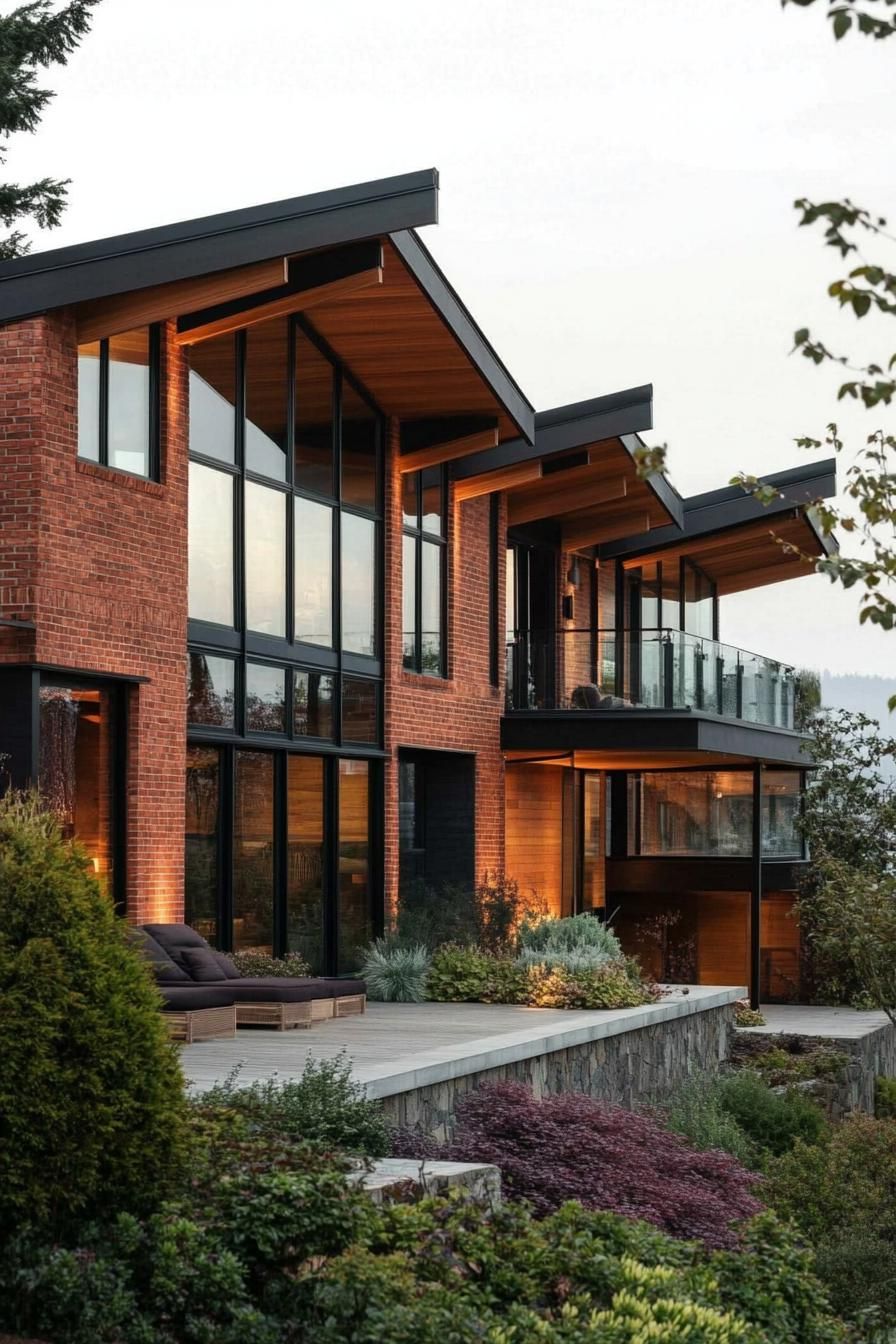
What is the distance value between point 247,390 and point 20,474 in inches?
157

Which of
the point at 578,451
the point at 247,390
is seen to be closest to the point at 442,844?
the point at 578,451

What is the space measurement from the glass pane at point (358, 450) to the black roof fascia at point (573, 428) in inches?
79.2

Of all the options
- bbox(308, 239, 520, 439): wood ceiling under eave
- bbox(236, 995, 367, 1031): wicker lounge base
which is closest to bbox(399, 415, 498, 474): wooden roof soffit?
bbox(308, 239, 520, 439): wood ceiling under eave

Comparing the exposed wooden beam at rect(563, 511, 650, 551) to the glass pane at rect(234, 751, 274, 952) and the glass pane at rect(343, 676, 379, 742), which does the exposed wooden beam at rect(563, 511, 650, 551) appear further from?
the glass pane at rect(234, 751, 274, 952)

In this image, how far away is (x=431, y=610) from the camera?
2156 cm

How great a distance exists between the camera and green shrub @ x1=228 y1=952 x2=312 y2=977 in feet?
54.3

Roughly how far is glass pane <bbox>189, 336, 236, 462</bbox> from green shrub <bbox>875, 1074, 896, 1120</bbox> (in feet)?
36.8

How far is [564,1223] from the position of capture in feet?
25.7

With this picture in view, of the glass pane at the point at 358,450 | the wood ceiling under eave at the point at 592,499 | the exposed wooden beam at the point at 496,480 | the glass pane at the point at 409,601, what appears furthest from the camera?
the wood ceiling under eave at the point at 592,499

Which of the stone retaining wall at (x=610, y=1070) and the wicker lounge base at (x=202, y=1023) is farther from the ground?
the wicker lounge base at (x=202, y=1023)

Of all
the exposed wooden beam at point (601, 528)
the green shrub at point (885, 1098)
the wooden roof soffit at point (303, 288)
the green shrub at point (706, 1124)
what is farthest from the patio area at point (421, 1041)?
the exposed wooden beam at point (601, 528)

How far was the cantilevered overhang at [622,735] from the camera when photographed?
22.1 metres

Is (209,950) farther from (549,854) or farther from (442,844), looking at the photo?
(549,854)

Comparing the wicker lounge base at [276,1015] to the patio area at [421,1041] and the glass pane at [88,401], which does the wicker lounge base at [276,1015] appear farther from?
the glass pane at [88,401]
